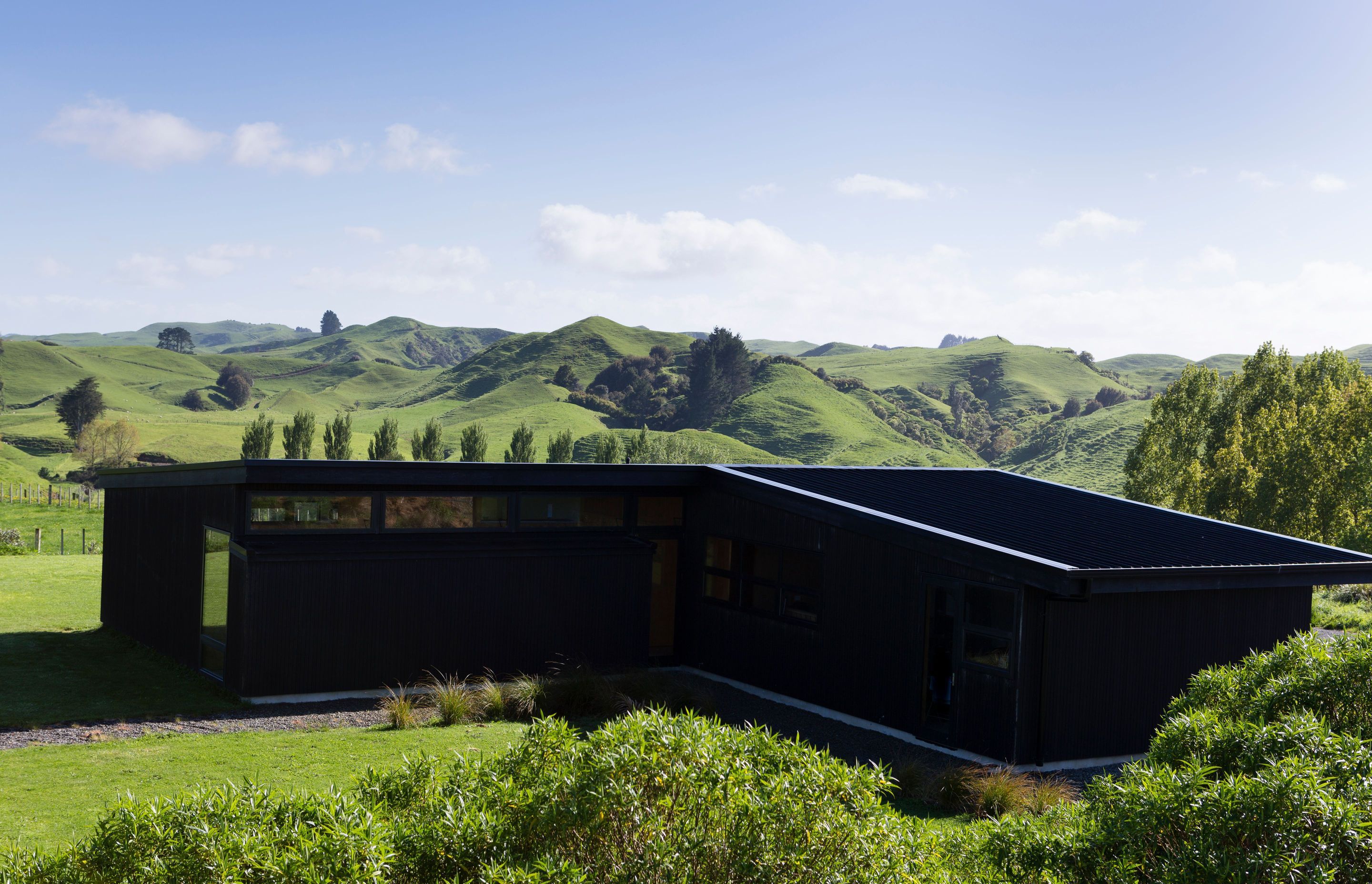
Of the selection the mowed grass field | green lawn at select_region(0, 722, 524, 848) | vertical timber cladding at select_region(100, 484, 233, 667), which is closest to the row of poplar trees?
vertical timber cladding at select_region(100, 484, 233, 667)

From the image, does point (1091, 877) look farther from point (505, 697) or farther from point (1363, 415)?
point (1363, 415)

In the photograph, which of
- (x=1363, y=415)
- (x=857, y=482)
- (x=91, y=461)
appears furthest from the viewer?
(x=91, y=461)

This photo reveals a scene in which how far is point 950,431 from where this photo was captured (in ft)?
372

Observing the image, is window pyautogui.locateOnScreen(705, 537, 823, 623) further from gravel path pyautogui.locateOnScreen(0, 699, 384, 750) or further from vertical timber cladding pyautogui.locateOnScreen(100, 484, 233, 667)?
vertical timber cladding pyautogui.locateOnScreen(100, 484, 233, 667)

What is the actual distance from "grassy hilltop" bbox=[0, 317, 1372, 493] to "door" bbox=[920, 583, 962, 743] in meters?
57.0

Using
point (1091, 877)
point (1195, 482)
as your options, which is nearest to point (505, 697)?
point (1091, 877)

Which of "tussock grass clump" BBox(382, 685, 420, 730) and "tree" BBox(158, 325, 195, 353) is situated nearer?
"tussock grass clump" BBox(382, 685, 420, 730)

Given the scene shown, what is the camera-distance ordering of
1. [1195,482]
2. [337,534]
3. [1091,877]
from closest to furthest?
1. [1091,877]
2. [337,534]
3. [1195,482]

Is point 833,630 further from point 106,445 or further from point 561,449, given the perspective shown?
point 106,445

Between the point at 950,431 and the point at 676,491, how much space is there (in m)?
103

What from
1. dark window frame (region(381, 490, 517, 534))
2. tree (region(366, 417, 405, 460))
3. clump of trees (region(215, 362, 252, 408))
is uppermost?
clump of trees (region(215, 362, 252, 408))

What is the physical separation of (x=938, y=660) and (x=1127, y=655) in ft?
6.42

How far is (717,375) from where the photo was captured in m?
108

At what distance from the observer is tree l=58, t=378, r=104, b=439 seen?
87.5 meters
